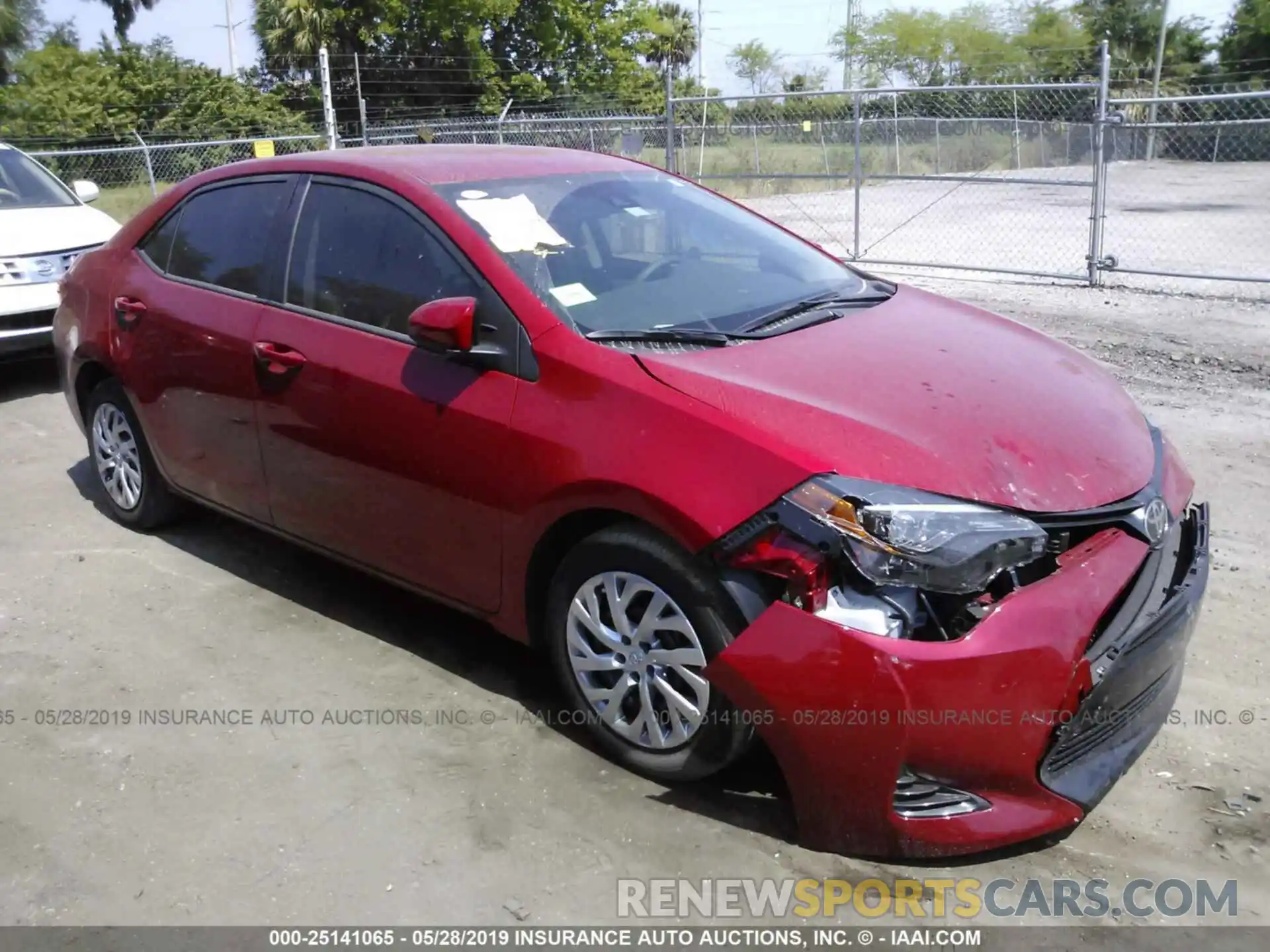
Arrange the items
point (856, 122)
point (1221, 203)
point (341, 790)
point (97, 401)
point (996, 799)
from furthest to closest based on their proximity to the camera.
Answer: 1. point (1221, 203)
2. point (856, 122)
3. point (97, 401)
4. point (341, 790)
5. point (996, 799)

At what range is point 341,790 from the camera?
330 cm

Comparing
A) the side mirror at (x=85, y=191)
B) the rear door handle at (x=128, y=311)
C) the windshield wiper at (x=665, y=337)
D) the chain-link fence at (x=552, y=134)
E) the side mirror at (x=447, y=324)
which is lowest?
the rear door handle at (x=128, y=311)

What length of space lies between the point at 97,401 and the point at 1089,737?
4.47 metres

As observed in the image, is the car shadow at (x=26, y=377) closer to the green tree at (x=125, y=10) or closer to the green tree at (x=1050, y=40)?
the green tree at (x=125, y=10)

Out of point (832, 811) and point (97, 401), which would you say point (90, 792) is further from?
point (97, 401)

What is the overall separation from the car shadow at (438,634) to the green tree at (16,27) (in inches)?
1759

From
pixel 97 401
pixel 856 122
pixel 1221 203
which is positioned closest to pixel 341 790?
pixel 97 401

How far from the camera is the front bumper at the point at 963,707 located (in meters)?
2.64

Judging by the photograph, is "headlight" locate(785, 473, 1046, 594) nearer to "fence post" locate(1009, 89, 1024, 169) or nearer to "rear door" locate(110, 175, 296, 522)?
"rear door" locate(110, 175, 296, 522)

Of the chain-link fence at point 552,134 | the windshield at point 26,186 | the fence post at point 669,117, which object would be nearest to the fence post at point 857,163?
the fence post at point 669,117

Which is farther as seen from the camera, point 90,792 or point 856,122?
point 856,122

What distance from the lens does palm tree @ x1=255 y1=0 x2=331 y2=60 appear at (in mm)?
40562

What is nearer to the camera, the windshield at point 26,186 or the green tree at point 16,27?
the windshield at point 26,186

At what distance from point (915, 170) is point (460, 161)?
2688 centimetres
